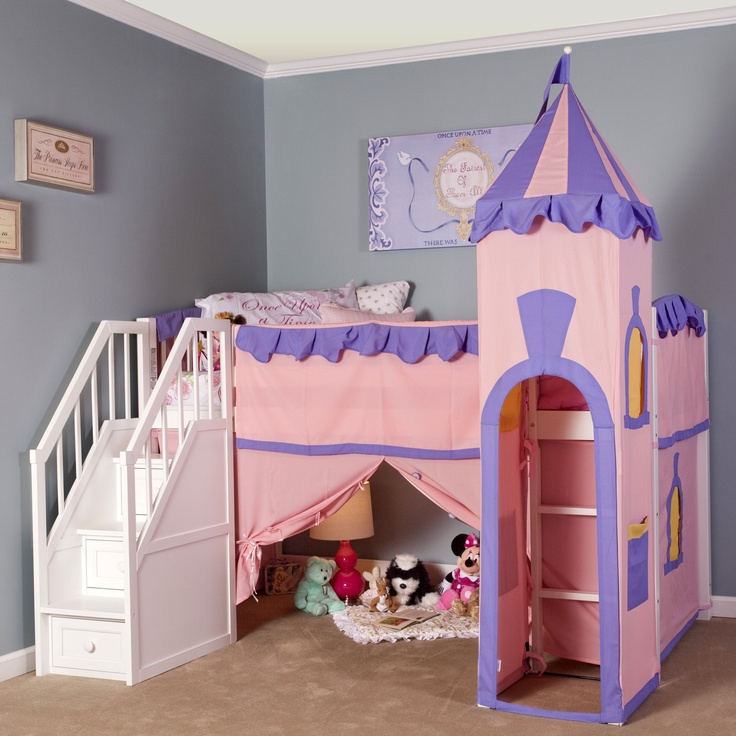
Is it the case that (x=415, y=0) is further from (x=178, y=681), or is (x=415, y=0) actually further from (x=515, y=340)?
(x=178, y=681)

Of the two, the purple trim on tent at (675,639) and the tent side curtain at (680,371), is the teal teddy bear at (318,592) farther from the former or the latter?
the tent side curtain at (680,371)

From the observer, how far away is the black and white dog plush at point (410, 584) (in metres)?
4.61

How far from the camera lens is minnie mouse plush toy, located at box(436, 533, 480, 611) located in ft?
14.6

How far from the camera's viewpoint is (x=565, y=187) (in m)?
3.07

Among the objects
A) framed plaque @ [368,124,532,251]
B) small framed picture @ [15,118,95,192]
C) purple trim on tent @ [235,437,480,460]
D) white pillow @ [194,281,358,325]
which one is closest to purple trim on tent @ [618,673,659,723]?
purple trim on tent @ [235,437,480,460]

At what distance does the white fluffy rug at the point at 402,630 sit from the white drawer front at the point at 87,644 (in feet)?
3.28

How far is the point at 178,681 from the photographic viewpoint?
3.58 metres

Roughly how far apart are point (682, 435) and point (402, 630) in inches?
54.4

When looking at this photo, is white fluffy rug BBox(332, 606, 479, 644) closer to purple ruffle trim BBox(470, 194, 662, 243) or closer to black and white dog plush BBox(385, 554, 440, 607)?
black and white dog plush BBox(385, 554, 440, 607)

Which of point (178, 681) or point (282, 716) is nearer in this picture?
point (282, 716)

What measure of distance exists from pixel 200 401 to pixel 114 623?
942mm

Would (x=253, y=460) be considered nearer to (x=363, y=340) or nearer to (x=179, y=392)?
(x=179, y=392)

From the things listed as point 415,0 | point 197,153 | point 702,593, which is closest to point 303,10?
point 415,0

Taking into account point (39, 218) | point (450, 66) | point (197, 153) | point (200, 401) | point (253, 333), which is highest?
point (450, 66)
